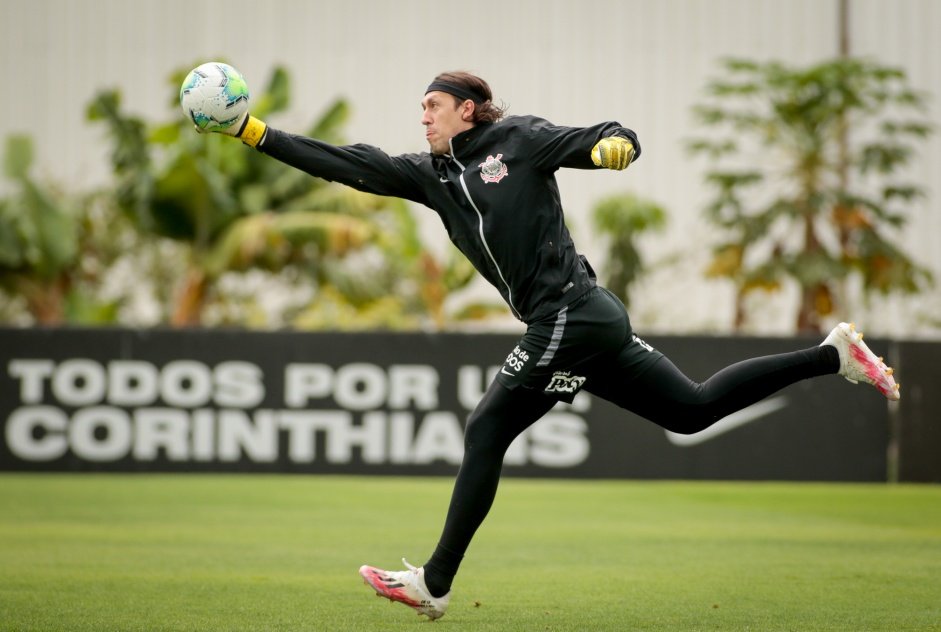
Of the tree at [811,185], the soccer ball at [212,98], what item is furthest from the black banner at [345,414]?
the soccer ball at [212,98]

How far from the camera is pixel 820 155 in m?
22.5

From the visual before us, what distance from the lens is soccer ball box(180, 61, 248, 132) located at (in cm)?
548

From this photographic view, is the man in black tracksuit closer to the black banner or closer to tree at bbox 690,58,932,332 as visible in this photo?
the black banner

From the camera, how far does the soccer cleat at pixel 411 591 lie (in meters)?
5.36

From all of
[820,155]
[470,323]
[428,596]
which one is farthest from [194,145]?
[428,596]

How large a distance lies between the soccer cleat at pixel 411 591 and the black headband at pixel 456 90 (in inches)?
77.7

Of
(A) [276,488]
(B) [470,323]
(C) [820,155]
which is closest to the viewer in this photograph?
(A) [276,488]

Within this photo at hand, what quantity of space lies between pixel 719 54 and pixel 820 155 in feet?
17.3

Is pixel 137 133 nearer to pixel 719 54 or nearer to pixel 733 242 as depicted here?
pixel 733 242

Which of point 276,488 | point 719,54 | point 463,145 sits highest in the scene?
point 719,54

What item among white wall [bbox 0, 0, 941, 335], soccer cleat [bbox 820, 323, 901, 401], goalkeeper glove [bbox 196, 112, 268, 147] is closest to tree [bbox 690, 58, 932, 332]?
white wall [bbox 0, 0, 941, 335]

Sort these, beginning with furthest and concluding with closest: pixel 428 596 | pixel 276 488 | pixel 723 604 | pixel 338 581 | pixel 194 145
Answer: pixel 194 145 < pixel 276 488 < pixel 338 581 < pixel 723 604 < pixel 428 596

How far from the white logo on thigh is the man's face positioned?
1056 mm

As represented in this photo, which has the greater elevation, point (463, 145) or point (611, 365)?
point (463, 145)
